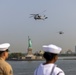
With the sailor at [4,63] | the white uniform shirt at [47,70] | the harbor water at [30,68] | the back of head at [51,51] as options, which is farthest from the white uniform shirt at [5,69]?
the harbor water at [30,68]

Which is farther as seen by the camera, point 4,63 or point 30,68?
point 30,68

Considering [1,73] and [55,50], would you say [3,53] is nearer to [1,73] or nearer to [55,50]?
[1,73]

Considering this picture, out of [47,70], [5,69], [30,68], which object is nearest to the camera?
[47,70]

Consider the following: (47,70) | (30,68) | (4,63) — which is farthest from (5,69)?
(30,68)

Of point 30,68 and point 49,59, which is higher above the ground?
point 49,59

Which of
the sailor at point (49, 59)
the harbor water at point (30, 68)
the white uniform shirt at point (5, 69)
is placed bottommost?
the harbor water at point (30, 68)

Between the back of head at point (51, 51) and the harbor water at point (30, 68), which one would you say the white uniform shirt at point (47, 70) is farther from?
the harbor water at point (30, 68)

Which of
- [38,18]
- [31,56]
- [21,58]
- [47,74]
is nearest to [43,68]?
[47,74]

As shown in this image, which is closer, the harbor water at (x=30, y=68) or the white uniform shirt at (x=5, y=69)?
the white uniform shirt at (x=5, y=69)

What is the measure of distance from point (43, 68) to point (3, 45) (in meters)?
0.95

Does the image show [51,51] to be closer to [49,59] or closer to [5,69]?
[49,59]

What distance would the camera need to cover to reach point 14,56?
578ft

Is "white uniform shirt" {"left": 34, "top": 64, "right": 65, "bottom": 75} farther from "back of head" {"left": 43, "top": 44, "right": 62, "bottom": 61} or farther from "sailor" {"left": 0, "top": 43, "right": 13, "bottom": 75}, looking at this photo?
"sailor" {"left": 0, "top": 43, "right": 13, "bottom": 75}

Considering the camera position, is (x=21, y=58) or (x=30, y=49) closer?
(x=30, y=49)
